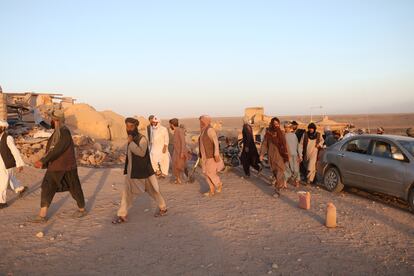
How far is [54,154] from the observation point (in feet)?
21.5

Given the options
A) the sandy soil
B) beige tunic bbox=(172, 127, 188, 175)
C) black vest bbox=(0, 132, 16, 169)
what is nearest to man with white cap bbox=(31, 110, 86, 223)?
black vest bbox=(0, 132, 16, 169)

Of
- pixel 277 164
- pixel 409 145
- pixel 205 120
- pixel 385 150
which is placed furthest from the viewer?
pixel 205 120

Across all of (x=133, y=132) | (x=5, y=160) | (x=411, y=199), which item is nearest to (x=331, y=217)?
(x=411, y=199)

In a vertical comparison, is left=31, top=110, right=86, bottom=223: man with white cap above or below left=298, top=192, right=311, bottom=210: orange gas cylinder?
above

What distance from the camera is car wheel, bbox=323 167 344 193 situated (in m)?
9.42

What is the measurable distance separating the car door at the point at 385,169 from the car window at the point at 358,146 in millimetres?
238

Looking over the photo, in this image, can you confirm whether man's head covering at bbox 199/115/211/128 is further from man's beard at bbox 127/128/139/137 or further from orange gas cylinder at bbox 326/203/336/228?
orange gas cylinder at bbox 326/203/336/228

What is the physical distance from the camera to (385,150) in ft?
27.2

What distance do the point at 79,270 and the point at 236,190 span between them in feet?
18.6

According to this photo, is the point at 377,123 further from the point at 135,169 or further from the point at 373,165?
the point at 135,169

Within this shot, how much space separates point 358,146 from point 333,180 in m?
1.07

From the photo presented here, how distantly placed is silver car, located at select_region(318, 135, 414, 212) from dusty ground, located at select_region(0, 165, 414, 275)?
456 millimetres

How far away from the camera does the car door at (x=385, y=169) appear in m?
7.70

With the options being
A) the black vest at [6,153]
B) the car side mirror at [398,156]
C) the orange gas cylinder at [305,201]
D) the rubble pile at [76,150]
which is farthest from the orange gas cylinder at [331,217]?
the rubble pile at [76,150]
